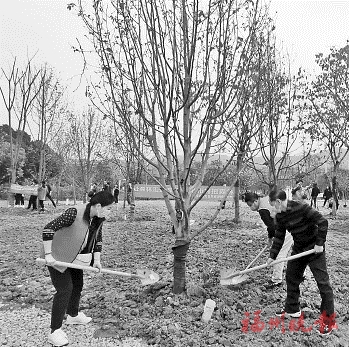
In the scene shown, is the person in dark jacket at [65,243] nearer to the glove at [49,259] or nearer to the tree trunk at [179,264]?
the glove at [49,259]

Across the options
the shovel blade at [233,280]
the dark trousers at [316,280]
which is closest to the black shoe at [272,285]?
the shovel blade at [233,280]

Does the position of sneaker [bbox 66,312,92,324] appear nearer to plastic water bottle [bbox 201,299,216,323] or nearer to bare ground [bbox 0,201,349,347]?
bare ground [bbox 0,201,349,347]

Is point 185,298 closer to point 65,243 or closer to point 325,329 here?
point 325,329

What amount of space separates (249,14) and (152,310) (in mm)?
3505

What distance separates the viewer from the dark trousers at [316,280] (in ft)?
12.4

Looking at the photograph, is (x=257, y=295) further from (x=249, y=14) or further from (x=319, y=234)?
(x=249, y=14)

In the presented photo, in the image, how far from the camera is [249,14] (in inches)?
174

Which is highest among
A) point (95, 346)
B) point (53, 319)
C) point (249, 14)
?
point (249, 14)

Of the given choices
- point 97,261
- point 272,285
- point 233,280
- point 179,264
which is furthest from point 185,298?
point 272,285

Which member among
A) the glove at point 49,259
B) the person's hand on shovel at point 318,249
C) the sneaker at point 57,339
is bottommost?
the sneaker at point 57,339

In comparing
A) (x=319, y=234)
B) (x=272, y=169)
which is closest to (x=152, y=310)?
(x=319, y=234)

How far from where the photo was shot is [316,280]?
381cm

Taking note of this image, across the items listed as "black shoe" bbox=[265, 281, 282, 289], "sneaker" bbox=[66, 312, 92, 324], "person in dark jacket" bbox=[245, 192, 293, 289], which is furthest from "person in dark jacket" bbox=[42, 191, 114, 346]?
"black shoe" bbox=[265, 281, 282, 289]

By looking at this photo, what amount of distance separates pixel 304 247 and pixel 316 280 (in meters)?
0.35
